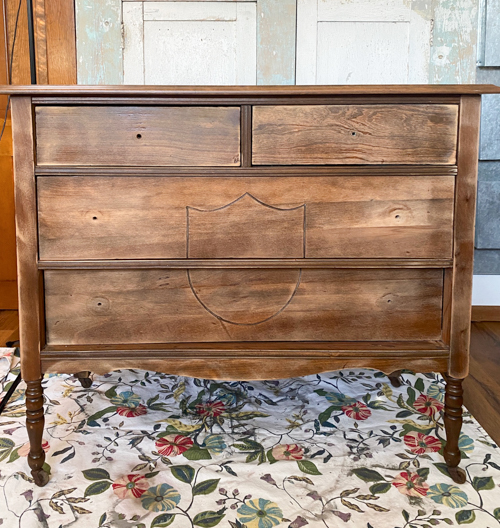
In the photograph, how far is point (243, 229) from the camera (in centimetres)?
135

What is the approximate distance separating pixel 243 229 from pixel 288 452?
2.36 ft

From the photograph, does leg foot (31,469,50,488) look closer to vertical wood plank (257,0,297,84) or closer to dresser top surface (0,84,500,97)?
dresser top surface (0,84,500,97)

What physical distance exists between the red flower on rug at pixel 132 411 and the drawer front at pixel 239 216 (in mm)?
713

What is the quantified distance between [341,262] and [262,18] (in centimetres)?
155

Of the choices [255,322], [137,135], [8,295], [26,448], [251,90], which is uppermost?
[251,90]

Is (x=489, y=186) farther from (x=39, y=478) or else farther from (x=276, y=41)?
(x=39, y=478)

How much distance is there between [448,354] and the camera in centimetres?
140

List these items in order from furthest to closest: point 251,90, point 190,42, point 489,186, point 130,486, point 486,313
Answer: point 486,313 < point 489,186 < point 190,42 < point 130,486 < point 251,90

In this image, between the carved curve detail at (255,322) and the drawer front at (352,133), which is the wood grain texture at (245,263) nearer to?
the carved curve detail at (255,322)

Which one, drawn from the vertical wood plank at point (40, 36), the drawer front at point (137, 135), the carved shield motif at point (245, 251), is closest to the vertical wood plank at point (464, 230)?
the carved shield motif at point (245, 251)

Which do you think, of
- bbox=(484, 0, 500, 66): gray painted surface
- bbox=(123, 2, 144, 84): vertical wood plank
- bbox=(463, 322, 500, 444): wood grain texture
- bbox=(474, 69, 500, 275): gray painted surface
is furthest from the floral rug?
bbox=(484, 0, 500, 66): gray painted surface

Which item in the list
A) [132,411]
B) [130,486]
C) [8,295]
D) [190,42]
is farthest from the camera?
[8,295]

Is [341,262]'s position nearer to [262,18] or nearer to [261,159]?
[261,159]

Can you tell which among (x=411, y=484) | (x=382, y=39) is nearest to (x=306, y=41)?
(x=382, y=39)
